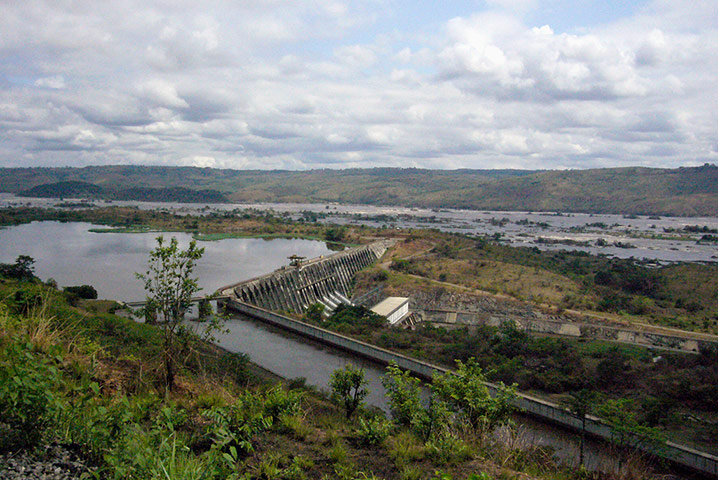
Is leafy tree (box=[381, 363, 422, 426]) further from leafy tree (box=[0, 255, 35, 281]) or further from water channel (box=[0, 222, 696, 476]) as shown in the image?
leafy tree (box=[0, 255, 35, 281])

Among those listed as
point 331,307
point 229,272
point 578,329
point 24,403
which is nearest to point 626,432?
point 24,403

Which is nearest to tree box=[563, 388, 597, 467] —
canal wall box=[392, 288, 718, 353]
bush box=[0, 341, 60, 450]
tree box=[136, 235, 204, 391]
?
tree box=[136, 235, 204, 391]

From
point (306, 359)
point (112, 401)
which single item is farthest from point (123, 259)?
point (112, 401)

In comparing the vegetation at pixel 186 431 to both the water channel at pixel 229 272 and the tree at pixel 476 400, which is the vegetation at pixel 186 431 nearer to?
the tree at pixel 476 400

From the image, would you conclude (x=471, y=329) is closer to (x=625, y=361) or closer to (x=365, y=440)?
(x=625, y=361)

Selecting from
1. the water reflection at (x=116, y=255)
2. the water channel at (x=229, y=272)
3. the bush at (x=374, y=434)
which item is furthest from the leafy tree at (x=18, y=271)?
the bush at (x=374, y=434)

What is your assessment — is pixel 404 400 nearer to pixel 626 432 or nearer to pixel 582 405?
pixel 626 432

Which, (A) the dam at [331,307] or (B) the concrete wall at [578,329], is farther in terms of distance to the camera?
→ (B) the concrete wall at [578,329]
